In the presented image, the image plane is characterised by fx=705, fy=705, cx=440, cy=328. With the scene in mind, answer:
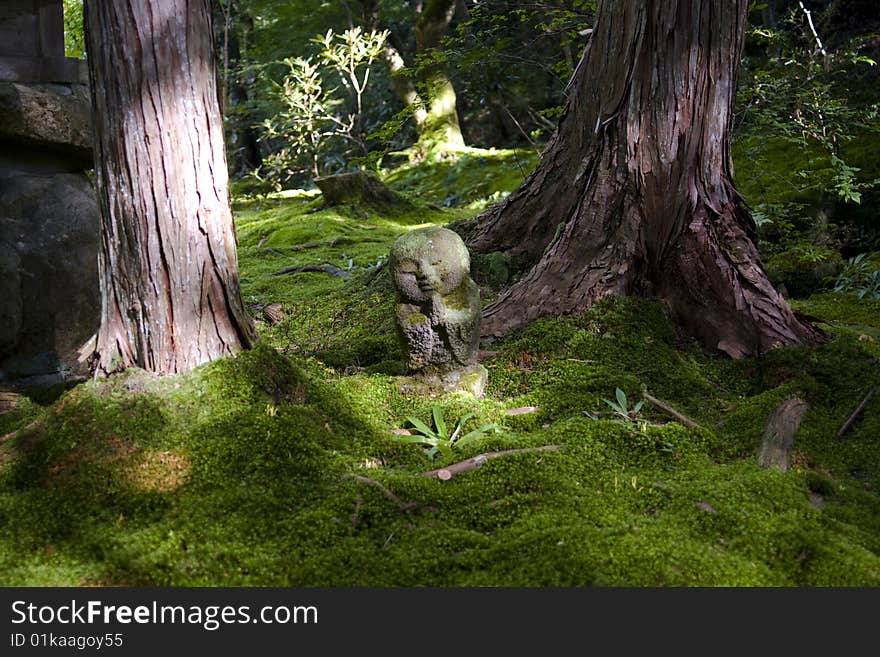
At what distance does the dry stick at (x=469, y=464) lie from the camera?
11.2ft

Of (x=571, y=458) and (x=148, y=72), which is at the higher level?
(x=148, y=72)

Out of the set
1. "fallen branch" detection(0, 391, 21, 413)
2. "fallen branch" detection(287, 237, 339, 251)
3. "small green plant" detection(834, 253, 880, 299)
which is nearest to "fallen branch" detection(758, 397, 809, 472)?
"small green plant" detection(834, 253, 880, 299)

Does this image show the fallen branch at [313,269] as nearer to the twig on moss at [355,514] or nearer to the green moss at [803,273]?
the green moss at [803,273]

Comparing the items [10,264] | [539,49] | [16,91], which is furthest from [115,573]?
[539,49]

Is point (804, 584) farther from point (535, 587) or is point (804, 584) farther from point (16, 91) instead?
point (16, 91)

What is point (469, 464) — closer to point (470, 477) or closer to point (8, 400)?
point (470, 477)

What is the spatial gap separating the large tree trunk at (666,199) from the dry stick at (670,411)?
3.14 feet

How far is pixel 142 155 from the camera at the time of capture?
3.42m

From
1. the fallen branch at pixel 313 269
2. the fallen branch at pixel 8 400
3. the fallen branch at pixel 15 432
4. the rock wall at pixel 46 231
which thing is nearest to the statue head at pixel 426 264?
the fallen branch at pixel 15 432

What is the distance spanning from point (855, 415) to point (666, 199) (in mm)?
1802

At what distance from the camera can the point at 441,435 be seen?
3777 millimetres

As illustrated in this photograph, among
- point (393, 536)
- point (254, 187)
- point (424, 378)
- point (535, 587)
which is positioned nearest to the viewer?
point (535, 587)

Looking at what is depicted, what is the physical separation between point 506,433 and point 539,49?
13490mm

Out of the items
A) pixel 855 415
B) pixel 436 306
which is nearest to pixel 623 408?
pixel 436 306
